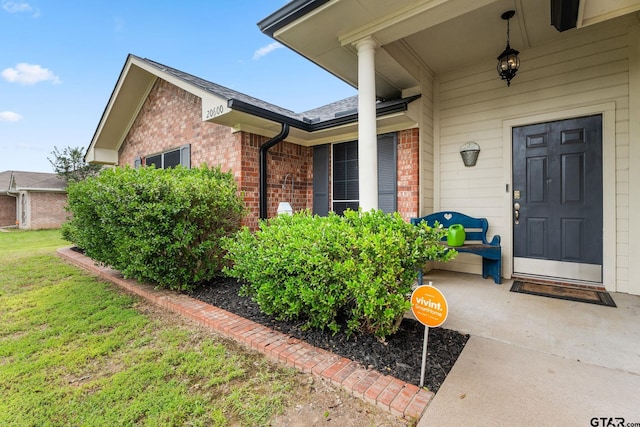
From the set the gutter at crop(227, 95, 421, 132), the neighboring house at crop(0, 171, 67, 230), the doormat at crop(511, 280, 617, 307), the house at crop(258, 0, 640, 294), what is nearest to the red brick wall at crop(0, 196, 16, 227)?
the neighboring house at crop(0, 171, 67, 230)

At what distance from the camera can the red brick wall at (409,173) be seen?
454 centimetres

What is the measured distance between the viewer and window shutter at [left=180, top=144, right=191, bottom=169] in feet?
18.9

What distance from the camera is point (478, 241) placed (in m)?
4.48

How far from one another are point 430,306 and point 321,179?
4184 millimetres

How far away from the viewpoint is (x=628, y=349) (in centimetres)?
223

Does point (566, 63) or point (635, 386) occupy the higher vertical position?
→ point (566, 63)

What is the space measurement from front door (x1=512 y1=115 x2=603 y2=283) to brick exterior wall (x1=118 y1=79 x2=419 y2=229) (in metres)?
1.50

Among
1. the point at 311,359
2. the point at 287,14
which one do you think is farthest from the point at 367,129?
the point at 311,359

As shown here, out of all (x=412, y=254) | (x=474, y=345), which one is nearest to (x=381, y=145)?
(x=412, y=254)

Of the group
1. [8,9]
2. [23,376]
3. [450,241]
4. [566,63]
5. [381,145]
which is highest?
[8,9]

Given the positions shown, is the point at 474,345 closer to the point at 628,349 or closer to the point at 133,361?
the point at 628,349

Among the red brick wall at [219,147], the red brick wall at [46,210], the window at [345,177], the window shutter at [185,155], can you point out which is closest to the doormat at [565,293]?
the window at [345,177]

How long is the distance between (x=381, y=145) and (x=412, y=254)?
3085 mm

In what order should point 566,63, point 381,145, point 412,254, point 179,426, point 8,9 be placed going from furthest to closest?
point 8,9 → point 381,145 → point 566,63 → point 412,254 → point 179,426
